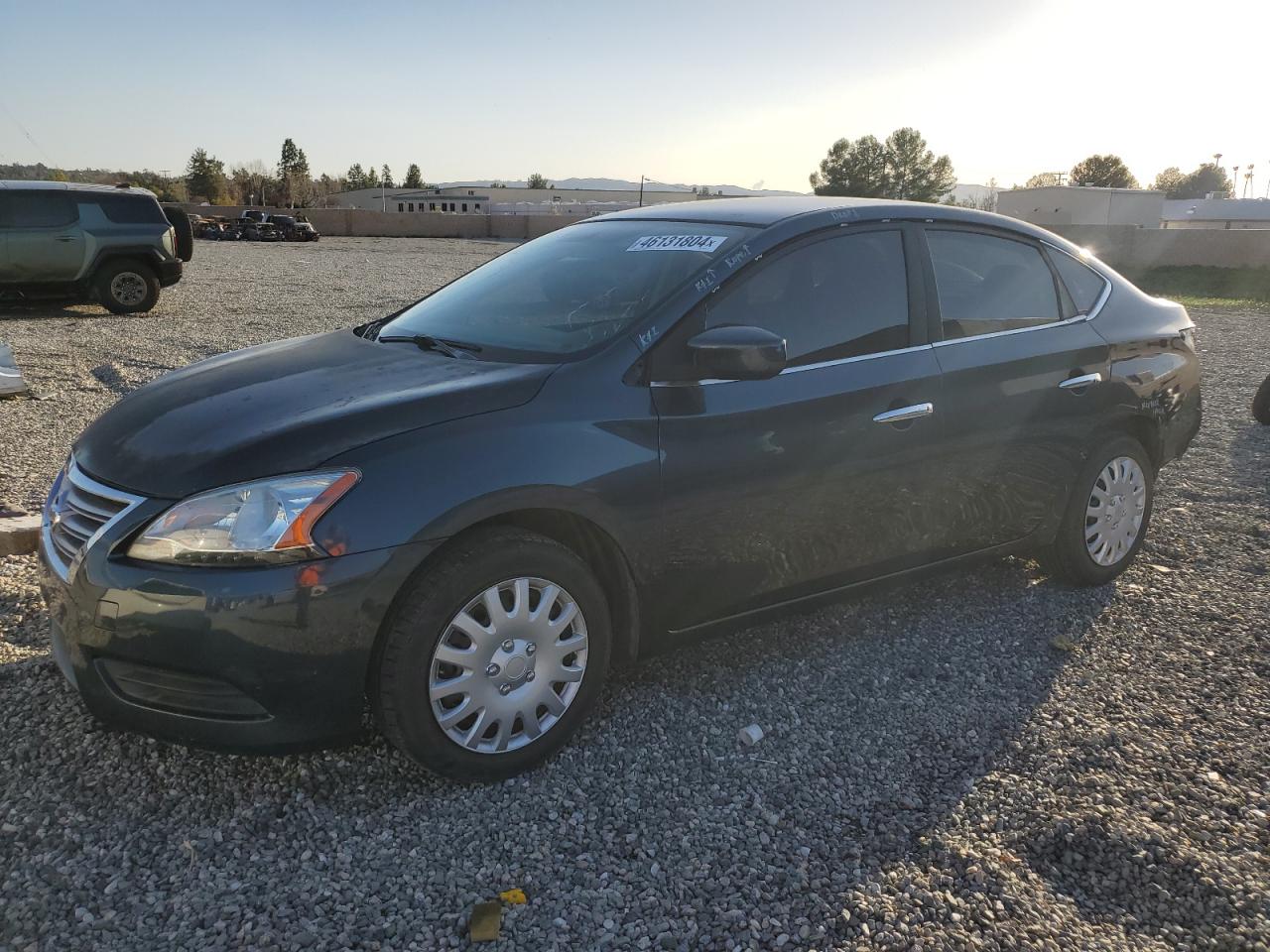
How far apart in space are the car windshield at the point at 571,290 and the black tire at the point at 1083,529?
6.70 ft

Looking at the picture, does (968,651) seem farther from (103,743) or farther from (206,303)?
(206,303)

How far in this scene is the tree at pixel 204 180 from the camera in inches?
4016

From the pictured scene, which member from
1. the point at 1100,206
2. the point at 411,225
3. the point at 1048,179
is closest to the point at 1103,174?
the point at 1048,179

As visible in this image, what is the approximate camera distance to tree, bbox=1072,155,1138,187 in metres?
107

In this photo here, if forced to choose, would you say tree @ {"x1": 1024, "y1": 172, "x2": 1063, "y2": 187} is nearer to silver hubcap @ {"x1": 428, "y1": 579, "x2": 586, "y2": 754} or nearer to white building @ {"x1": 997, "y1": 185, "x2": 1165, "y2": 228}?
white building @ {"x1": 997, "y1": 185, "x2": 1165, "y2": 228}

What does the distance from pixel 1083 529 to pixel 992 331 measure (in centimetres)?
110

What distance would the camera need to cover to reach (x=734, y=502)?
3.42 meters

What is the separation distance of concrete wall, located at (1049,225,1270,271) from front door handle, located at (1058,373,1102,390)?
29.5m

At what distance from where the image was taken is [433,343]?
367 cm

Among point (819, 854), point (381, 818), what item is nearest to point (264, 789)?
point (381, 818)

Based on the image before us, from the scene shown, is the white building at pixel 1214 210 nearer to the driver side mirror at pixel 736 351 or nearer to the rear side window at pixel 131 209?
the rear side window at pixel 131 209

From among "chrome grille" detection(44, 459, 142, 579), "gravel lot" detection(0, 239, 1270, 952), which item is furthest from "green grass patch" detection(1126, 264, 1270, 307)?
"chrome grille" detection(44, 459, 142, 579)

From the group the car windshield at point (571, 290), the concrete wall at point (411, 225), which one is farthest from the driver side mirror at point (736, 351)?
the concrete wall at point (411, 225)

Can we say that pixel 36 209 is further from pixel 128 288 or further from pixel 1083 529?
pixel 1083 529
